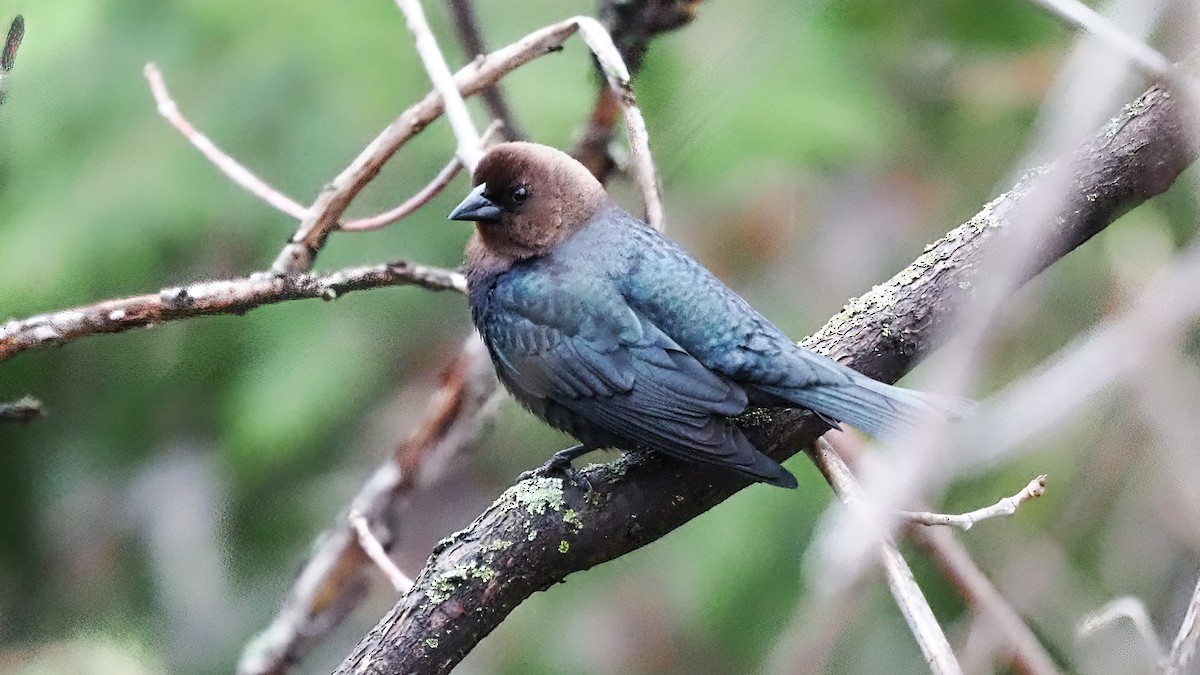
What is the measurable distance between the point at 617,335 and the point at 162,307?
0.97m

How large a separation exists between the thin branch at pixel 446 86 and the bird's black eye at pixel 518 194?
0.13m

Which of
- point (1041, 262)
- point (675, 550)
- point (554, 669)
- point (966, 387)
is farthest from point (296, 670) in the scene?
point (966, 387)

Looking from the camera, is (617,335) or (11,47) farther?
(617,335)

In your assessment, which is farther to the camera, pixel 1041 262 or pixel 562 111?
pixel 562 111

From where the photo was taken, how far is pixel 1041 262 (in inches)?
81.7

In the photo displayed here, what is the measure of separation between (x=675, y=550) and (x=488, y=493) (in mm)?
781

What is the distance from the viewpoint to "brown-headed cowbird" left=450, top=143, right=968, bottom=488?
7.30 feet

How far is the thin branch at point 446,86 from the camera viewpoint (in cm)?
259

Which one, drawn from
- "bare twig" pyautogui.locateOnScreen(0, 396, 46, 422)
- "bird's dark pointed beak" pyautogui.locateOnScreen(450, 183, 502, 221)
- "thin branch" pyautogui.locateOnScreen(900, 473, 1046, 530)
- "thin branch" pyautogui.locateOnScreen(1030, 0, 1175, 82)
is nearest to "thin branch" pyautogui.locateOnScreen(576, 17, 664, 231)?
"bird's dark pointed beak" pyautogui.locateOnScreen(450, 183, 502, 221)

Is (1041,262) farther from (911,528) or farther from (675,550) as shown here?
(675,550)

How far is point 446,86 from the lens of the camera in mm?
2590

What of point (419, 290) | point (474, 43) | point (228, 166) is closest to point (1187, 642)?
point (228, 166)

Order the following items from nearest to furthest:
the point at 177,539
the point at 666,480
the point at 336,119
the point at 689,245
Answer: the point at 666,480
the point at 336,119
the point at 689,245
the point at 177,539

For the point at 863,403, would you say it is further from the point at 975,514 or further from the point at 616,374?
the point at 616,374
